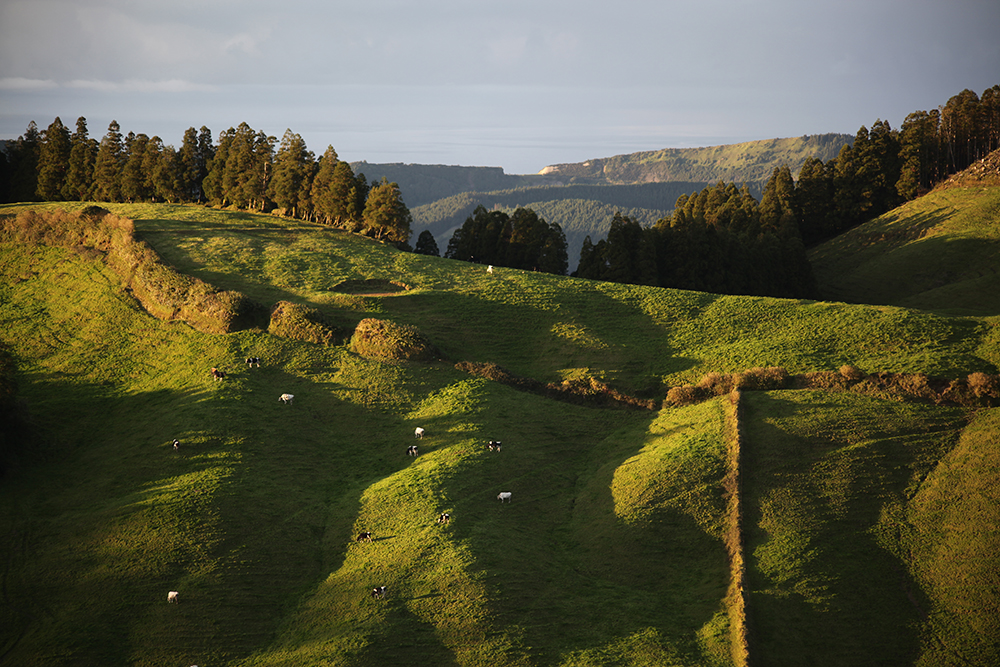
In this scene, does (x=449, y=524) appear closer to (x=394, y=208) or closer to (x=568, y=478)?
(x=568, y=478)

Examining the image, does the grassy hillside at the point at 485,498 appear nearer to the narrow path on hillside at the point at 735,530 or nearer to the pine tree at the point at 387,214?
the narrow path on hillside at the point at 735,530

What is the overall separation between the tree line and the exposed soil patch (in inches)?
1014

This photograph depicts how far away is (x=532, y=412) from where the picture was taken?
135 ft

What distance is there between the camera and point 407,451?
37.1 metres

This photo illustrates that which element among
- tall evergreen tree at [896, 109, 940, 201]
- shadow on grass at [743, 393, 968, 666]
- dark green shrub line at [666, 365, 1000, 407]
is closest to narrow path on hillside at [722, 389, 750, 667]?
shadow on grass at [743, 393, 968, 666]

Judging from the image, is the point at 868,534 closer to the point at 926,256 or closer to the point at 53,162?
the point at 926,256

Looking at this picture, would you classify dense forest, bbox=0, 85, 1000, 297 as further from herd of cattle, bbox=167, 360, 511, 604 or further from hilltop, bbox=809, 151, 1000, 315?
herd of cattle, bbox=167, 360, 511, 604

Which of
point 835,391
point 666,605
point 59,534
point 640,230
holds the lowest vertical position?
point 666,605

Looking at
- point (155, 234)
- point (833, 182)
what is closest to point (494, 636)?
point (155, 234)

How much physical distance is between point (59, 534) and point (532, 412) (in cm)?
2540

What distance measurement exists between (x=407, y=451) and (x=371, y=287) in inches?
1072

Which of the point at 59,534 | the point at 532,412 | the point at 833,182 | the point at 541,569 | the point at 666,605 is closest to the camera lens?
the point at 666,605

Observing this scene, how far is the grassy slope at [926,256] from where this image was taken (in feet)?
221

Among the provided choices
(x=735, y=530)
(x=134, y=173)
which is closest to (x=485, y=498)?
(x=735, y=530)
